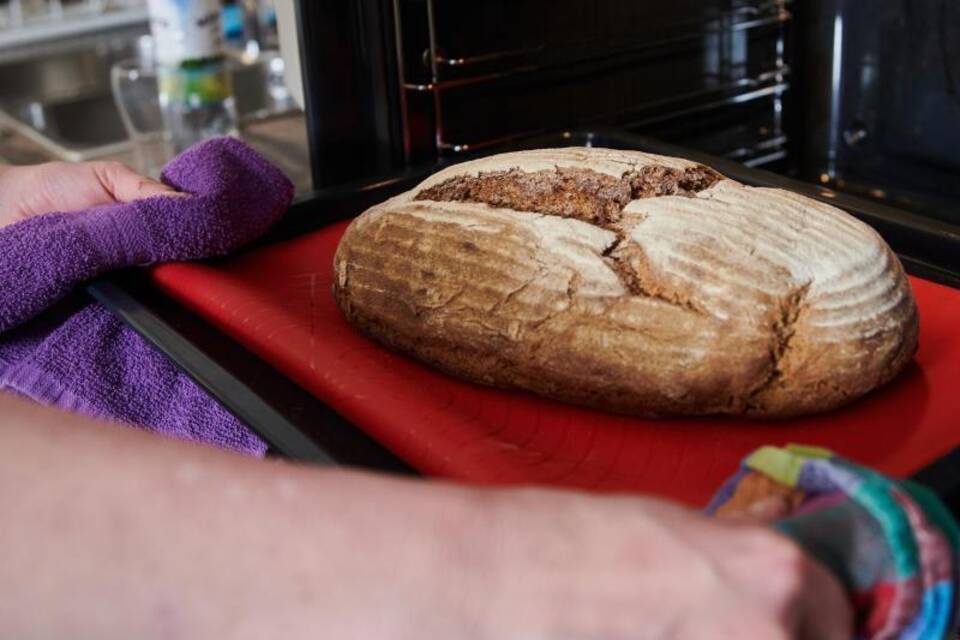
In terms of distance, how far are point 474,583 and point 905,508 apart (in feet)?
0.64

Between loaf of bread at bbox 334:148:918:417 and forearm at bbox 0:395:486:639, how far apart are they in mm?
348

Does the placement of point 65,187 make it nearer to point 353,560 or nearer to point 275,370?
point 275,370

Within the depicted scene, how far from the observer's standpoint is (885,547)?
1.47ft

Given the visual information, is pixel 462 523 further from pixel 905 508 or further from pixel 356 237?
pixel 356 237

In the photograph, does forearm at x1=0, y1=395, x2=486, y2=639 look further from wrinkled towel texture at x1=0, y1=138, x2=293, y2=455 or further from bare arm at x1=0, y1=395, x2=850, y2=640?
wrinkled towel texture at x1=0, y1=138, x2=293, y2=455

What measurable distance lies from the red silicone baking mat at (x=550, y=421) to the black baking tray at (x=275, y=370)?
0.08ft

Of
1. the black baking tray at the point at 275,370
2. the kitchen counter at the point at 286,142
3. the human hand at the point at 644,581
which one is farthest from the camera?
the kitchen counter at the point at 286,142

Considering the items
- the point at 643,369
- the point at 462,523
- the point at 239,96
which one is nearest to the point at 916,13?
the point at 643,369

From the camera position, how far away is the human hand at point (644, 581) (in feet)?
1.36

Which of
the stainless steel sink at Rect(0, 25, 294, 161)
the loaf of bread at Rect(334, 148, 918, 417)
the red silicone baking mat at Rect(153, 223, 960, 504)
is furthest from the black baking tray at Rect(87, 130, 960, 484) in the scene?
the stainless steel sink at Rect(0, 25, 294, 161)

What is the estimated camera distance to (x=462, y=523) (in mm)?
432

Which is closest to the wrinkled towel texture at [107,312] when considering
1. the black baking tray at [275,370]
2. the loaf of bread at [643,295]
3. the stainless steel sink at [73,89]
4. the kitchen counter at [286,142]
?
the black baking tray at [275,370]

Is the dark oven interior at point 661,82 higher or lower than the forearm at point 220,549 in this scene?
higher

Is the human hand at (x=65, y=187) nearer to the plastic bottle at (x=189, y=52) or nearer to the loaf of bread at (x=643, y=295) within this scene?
the loaf of bread at (x=643, y=295)
